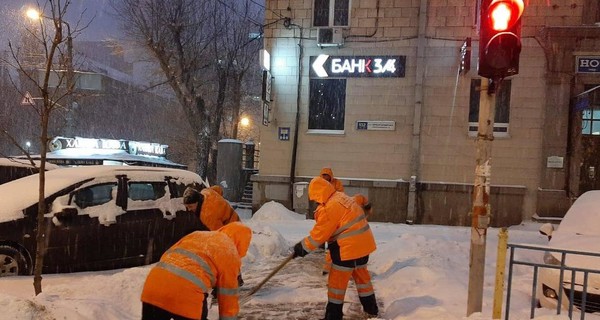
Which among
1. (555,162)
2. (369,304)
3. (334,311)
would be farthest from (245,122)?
(334,311)

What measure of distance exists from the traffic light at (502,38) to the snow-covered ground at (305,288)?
220cm

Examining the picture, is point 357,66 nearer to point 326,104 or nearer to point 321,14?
point 326,104

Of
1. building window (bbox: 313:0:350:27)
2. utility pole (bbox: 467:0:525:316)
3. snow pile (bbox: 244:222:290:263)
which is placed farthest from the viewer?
building window (bbox: 313:0:350:27)

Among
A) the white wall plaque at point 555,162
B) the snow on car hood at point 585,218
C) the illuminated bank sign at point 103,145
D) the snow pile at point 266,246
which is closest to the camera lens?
the snow on car hood at point 585,218

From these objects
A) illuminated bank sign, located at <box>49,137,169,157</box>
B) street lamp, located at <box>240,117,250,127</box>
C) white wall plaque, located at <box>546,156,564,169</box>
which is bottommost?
illuminated bank sign, located at <box>49,137,169,157</box>

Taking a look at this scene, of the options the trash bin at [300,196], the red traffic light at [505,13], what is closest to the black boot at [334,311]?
the red traffic light at [505,13]

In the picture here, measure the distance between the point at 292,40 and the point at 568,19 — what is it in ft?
24.4

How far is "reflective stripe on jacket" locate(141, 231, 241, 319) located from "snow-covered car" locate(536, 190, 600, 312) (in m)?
2.95

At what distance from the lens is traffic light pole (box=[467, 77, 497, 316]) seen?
442 centimetres

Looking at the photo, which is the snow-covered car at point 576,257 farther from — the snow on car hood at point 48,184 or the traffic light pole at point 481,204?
the snow on car hood at point 48,184

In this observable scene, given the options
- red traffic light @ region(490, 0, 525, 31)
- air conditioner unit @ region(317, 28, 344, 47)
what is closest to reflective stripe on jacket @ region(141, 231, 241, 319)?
red traffic light @ region(490, 0, 525, 31)

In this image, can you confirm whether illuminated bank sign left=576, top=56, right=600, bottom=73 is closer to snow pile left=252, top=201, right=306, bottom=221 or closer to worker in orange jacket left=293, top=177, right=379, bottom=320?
snow pile left=252, top=201, right=306, bottom=221

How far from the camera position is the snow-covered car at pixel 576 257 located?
14.9 feet

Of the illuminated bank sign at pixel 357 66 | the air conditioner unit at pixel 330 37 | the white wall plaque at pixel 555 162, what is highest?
the air conditioner unit at pixel 330 37
